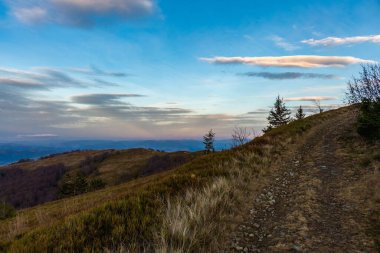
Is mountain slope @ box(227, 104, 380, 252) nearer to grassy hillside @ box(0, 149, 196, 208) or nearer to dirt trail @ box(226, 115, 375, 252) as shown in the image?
dirt trail @ box(226, 115, 375, 252)

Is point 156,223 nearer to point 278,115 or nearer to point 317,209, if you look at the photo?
point 317,209

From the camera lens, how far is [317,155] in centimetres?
1449

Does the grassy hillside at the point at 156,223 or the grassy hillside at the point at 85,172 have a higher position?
the grassy hillside at the point at 156,223

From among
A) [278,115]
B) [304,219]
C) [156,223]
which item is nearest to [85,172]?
[278,115]

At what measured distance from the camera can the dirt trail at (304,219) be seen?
548 centimetres

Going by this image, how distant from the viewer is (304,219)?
6.63 metres

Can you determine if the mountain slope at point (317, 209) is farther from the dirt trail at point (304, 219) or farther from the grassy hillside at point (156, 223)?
the grassy hillside at point (156, 223)

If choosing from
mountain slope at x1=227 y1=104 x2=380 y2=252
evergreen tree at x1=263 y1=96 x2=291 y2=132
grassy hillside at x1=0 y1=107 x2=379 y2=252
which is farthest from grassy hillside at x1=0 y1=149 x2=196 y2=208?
grassy hillside at x1=0 y1=107 x2=379 y2=252

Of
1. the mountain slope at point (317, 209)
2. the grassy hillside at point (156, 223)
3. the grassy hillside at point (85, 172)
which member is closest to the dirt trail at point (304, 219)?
A: the mountain slope at point (317, 209)

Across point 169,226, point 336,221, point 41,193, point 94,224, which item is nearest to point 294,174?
point 336,221

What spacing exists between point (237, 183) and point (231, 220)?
291 centimetres

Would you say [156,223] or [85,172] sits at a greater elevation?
[156,223]

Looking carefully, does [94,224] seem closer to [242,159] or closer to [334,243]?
[334,243]

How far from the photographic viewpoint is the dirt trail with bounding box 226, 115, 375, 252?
5.48 meters
